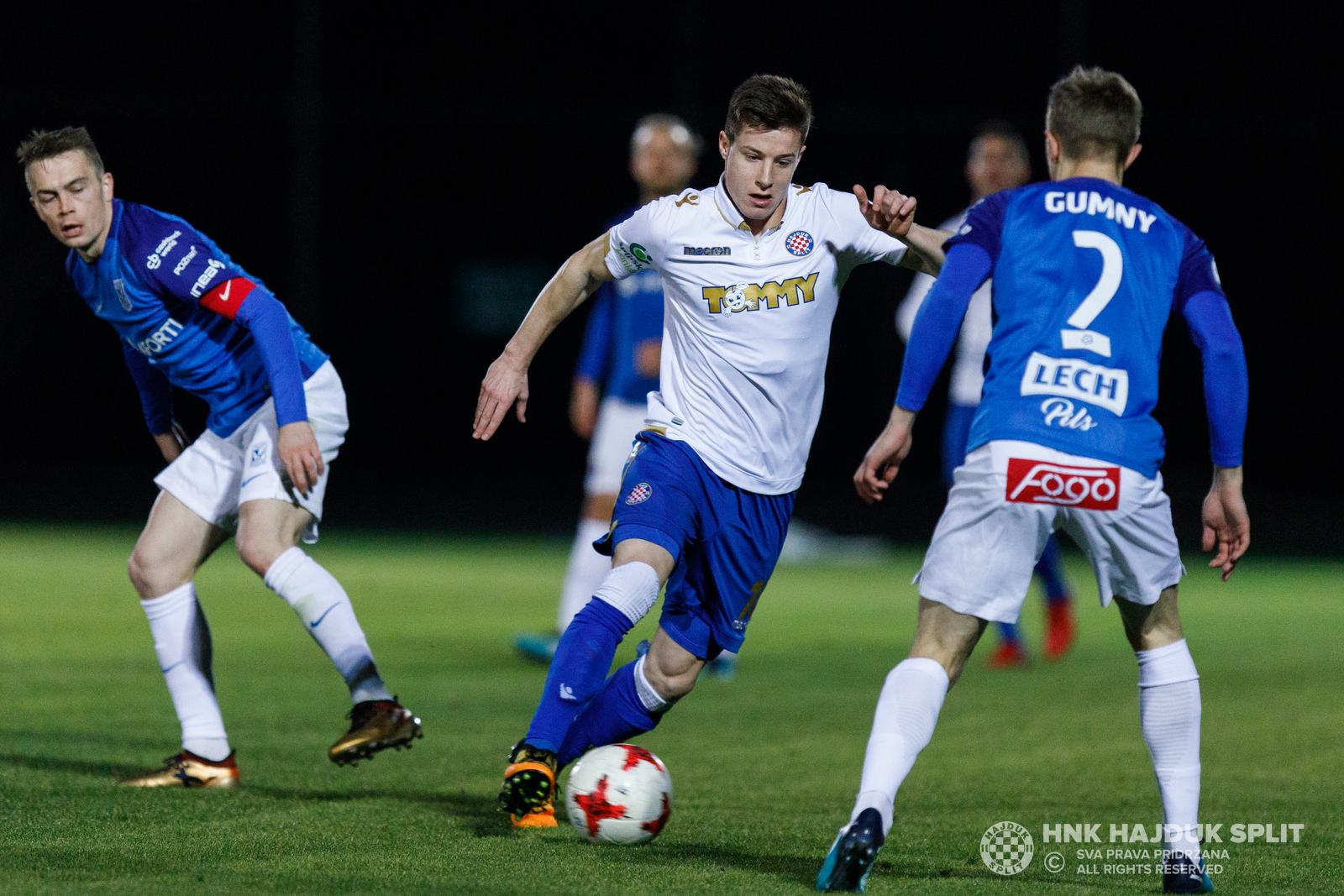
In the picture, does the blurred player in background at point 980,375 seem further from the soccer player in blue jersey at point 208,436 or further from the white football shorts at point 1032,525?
the white football shorts at point 1032,525

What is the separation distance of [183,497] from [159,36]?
16780mm

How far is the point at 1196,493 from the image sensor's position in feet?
64.7

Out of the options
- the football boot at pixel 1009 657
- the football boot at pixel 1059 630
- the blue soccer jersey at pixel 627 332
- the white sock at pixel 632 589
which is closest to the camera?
the white sock at pixel 632 589

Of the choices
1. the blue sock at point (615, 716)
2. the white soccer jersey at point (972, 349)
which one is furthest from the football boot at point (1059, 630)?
the blue sock at point (615, 716)

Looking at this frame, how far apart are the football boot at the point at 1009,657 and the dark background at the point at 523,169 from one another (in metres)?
10.8

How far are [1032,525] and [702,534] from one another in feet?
3.86

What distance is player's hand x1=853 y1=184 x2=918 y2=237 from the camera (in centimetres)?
437

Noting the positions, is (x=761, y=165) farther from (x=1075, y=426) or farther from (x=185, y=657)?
(x=185, y=657)

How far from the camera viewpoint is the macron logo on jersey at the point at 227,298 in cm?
496

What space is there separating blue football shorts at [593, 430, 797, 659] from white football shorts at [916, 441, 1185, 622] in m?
0.95

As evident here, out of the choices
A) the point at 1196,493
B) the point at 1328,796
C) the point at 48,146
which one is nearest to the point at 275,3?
the point at 1196,493

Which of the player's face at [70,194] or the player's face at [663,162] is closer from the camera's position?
the player's face at [70,194]

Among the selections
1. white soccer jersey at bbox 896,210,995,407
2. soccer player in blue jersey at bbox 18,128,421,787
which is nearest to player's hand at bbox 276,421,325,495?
soccer player in blue jersey at bbox 18,128,421,787
